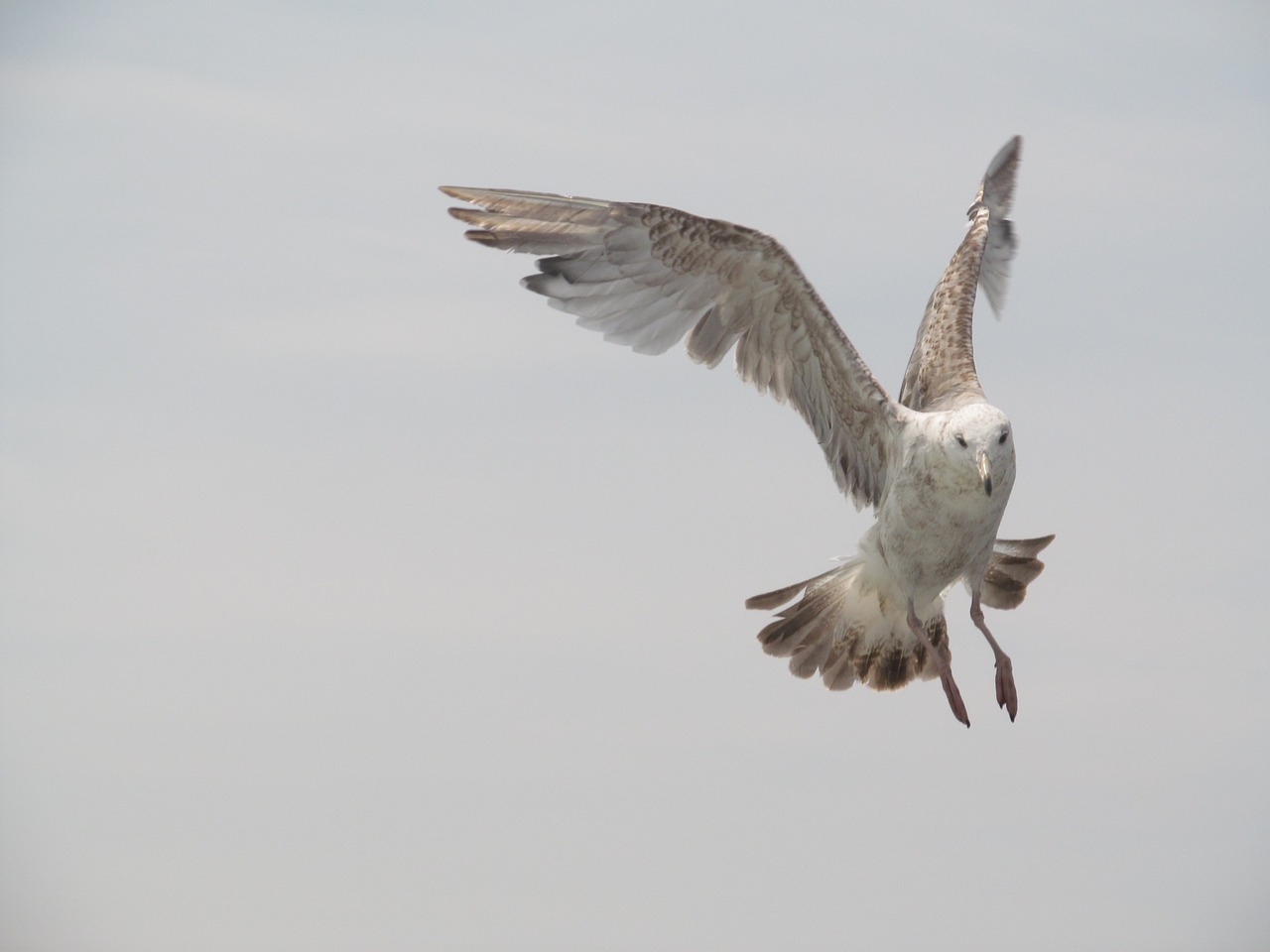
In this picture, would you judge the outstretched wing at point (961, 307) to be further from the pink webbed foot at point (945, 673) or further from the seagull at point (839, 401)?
the pink webbed foot at point (945, 673)

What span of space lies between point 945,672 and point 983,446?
7.41ft

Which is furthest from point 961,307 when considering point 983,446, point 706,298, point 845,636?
point 845,636

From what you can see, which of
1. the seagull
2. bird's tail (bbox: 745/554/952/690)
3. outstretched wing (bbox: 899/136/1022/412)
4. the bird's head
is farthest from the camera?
bird's tail (bbox: 745/554/952/690)

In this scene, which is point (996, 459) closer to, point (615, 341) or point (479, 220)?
point (615, 341)

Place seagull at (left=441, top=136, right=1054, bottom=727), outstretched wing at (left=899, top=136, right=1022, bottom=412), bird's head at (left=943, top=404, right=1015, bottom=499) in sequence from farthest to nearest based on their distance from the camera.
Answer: outstretched wing at (left=899, top=136, right=1022, bottom=412), seagull at (left=441, top=136, right=1054, bottom=727), bird's head at (left=943, top=404, right=1015, bottom=499)

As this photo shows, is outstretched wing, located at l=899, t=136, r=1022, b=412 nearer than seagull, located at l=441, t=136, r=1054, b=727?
No

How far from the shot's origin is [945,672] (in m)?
14.1

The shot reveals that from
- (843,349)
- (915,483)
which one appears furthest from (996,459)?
(843,349)

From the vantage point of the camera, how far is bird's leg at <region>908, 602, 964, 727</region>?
13578 millimetres

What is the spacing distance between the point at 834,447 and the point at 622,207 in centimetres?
273

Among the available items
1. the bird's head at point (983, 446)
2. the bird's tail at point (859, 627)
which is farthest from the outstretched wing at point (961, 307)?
the bird's tail at point (859, 627)

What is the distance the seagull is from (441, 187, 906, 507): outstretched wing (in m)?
0.01

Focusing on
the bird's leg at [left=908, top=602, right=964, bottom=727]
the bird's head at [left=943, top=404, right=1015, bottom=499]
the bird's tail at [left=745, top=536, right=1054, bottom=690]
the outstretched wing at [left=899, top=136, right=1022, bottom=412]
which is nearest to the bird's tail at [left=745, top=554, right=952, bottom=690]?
the bird's tail at [left=745, top=536, right=1054, bottom=690]

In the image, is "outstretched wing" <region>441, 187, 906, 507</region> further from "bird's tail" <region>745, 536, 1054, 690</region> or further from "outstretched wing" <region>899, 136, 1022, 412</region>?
"bird's tail" <region>745, 536, 1054, 690</region>
